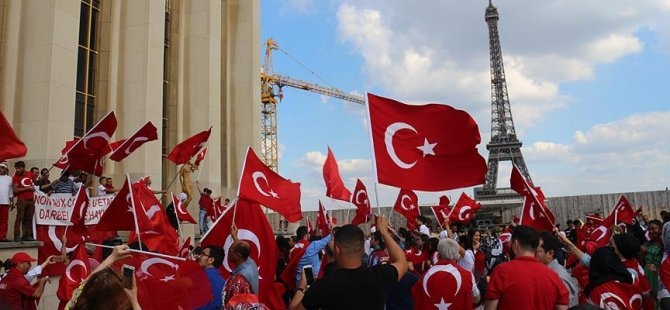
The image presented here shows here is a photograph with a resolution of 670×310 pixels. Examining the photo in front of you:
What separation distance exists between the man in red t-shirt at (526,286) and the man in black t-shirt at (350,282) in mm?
997

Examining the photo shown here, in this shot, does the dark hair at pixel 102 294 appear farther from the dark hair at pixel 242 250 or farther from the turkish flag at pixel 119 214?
the turkish flag at pixel 119 214

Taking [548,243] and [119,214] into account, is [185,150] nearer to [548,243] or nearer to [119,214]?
[119,214]

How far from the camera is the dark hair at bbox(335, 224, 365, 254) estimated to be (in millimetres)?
3854

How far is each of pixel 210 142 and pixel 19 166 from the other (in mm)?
11953

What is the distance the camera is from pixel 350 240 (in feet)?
12.7

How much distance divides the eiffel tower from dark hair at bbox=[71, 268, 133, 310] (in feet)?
230

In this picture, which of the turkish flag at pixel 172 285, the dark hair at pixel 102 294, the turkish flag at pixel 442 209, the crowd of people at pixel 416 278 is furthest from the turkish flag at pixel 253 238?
the turkish flag at pixel 442 209

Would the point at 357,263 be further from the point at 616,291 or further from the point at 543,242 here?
the point at 616,291

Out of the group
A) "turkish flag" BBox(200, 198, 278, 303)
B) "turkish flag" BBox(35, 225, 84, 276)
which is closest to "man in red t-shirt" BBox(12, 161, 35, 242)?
"turkish flag" BBox(35, 225, 84, 276)

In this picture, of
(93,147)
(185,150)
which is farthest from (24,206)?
(185,150)

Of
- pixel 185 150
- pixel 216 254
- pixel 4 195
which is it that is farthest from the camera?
pixel 185 150

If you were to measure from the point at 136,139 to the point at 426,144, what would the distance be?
5.78 meters

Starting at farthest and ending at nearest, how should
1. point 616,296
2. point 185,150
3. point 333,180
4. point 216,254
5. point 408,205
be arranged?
point 333,180, point 408,205, point 185,150, point 216,254, point 616,296

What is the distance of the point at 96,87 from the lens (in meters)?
18.9
